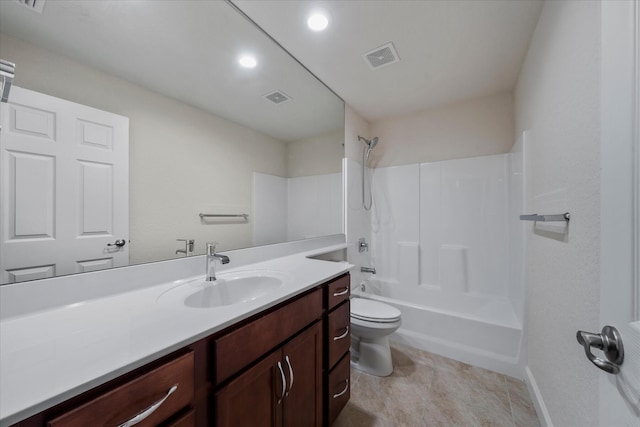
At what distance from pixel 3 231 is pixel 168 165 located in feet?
1.77

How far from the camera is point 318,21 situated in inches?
55.3

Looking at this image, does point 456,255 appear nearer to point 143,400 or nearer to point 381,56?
point 381,56

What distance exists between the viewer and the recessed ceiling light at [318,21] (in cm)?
136

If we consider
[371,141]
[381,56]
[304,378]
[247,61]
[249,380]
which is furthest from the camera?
[371,141]

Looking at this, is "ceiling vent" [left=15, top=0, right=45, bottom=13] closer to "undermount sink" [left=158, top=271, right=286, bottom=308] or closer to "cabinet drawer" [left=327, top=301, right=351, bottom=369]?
"undermount sink" [left=158, top=271, right=286, bottom=308]

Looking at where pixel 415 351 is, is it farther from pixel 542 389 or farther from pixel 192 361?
pixel 192 361

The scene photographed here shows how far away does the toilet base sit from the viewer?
177 cm

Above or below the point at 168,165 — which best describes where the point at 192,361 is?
below

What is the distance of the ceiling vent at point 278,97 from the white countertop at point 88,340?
1352mm

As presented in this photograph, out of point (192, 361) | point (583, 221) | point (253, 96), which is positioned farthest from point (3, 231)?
point (583, 221)

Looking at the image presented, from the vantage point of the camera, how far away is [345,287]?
1.33 metres

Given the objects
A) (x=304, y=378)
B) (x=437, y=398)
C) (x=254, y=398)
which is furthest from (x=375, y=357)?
(x=254, y=398)

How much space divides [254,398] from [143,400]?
1.24ft

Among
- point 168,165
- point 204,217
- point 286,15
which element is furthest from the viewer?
point 286,15
